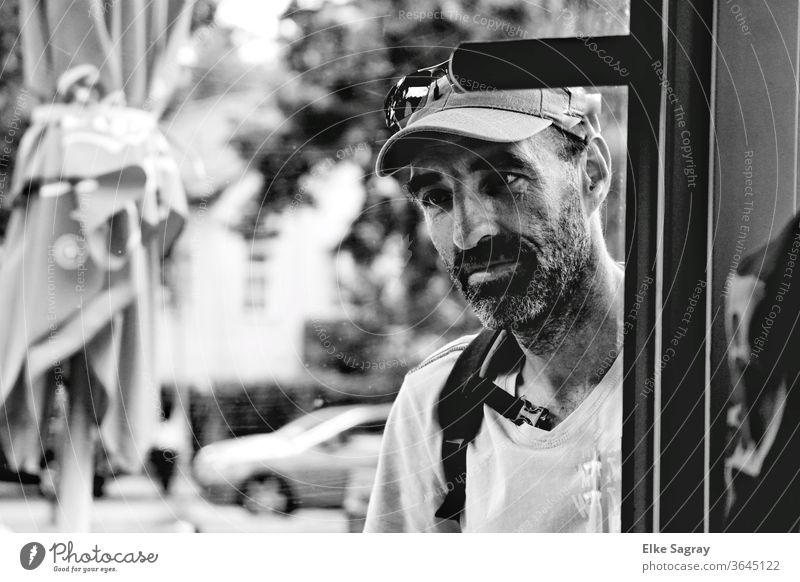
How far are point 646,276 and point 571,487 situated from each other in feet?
0.97

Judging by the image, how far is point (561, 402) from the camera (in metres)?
1.21

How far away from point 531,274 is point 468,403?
0.19 m

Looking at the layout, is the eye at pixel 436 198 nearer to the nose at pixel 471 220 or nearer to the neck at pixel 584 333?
the nose at pixel 471 220

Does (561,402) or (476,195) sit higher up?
(476,195)

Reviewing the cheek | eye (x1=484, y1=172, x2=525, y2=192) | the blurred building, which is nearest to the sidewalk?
the blurred building

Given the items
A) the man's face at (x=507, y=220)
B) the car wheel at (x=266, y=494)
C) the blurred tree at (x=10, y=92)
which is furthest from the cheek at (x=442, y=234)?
the blurred tree at (x=10, y=92)

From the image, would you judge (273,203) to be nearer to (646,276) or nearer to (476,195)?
(476,195)

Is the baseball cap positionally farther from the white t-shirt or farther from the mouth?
the white t-shirt

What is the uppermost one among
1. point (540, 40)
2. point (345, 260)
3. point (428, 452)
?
point (540, 40)

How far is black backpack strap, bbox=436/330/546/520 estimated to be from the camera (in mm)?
1220

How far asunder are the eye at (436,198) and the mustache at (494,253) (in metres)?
0.07
